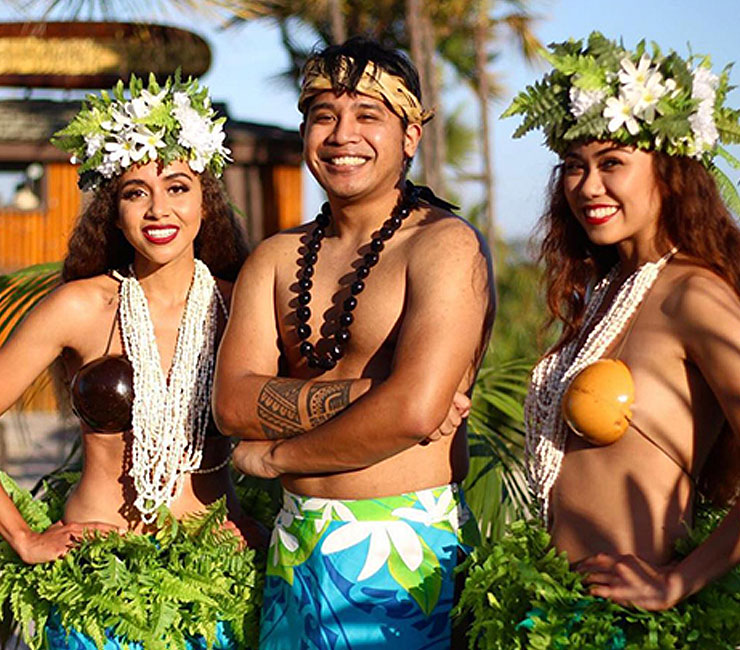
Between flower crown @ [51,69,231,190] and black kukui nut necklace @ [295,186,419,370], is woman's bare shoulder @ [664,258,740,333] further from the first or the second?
flower crown @ [51,69,231,190]

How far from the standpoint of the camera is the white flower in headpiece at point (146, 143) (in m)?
3.24

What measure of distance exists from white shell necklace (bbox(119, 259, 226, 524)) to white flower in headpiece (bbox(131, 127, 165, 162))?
1.28ft

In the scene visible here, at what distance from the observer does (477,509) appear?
13.7 ft

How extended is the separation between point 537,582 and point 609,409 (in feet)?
1.34

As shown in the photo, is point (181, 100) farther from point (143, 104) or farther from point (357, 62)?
point (357, 62)


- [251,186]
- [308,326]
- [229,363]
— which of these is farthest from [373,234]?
[251,186]

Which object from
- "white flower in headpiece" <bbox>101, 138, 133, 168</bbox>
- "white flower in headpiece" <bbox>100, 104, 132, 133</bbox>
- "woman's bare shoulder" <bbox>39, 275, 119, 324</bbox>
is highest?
"white flower in headpiece" <bbox>100, 104, 132, 133</bbox>

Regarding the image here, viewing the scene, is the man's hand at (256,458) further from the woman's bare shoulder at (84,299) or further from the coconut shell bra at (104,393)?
the woman's bare shoulder at (84,299)

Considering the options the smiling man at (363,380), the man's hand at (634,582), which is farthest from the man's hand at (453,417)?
the man's hand at (634,582)

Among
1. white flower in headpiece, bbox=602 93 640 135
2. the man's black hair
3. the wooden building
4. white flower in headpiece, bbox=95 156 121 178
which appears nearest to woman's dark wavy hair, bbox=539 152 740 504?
white flower in headpiece, bbox=602 93 640 135

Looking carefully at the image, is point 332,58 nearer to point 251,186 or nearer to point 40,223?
point 251,186

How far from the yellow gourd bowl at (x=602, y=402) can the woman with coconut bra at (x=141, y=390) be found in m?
1.10

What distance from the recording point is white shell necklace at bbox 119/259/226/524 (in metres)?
3.17

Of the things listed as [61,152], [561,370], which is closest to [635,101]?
→ [561,370]
